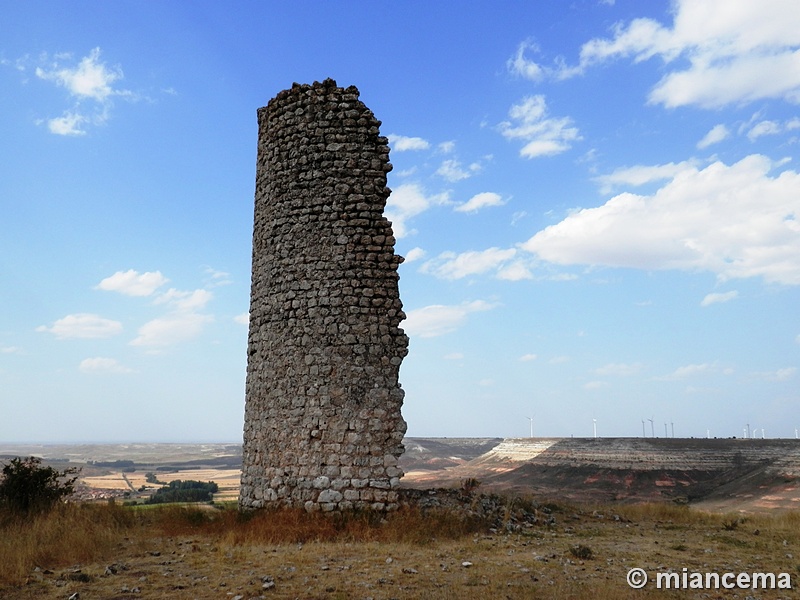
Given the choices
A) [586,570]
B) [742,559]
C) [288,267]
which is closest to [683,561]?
[742,559]

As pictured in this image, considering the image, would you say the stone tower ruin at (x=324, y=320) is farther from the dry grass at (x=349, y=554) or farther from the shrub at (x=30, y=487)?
the shrub at (x=30, y=487)

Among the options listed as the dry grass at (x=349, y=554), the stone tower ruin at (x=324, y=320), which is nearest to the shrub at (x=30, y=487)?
the dry grass at (x=349, y=554)

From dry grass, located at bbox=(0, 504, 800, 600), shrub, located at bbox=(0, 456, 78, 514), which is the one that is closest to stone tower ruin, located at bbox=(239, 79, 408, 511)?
dry grass, located at bbox=(0, 504, 800, 600)

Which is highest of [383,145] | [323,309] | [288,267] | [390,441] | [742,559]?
[383,145]

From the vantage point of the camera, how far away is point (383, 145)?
36.0 ft

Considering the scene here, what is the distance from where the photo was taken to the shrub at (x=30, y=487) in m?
10.8

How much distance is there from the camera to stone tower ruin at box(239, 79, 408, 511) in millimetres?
9844

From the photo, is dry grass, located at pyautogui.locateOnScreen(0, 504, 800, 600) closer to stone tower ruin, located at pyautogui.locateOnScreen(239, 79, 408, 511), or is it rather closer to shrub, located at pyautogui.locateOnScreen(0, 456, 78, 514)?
shrub, located at pyautogui.locateOnScreen(0, 456, 78, 514)

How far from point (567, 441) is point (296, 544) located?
16352 millimetres

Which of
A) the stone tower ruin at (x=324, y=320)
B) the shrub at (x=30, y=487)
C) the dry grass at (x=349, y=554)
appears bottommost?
the dry grass at (x=349, y=554)

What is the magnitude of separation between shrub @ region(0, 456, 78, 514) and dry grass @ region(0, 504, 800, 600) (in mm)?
589

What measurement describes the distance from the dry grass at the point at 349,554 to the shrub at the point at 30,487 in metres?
0.59

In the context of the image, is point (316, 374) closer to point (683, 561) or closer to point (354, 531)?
point (354, 531)

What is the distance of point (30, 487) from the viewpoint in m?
11.1
